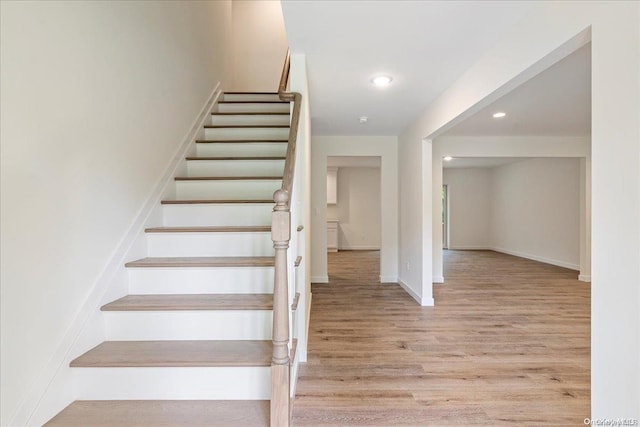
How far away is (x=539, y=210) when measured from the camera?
22.6ft

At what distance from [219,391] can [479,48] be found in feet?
8.68

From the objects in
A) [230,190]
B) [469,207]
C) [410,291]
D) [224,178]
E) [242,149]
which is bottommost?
[410,291]

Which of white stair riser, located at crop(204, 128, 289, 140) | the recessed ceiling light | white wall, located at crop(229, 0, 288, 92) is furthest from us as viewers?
white wall, located at crop(229, 0, 288, 92)

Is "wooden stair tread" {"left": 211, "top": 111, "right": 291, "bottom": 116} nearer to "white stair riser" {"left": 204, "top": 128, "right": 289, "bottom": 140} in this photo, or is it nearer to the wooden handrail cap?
"white stair riser" {"left": 204, "top": 128, "right": 289, "bottom": 140}

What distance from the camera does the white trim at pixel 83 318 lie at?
1.21m

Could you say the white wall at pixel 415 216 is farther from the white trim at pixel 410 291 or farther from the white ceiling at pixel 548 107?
the white ceiling at pixel 548 107

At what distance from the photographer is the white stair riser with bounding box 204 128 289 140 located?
10.2 feet

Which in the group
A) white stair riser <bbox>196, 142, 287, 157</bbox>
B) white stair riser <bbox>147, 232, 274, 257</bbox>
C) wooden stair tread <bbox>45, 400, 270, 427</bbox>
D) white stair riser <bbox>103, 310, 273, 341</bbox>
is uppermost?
white stair riser <bbox>196, 142, 287, 157</bbox>

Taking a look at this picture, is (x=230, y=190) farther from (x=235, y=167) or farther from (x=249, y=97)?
(x=249, y=97)

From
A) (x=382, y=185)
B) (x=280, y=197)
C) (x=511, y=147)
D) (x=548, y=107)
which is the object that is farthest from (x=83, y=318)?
(x=511, y=147)

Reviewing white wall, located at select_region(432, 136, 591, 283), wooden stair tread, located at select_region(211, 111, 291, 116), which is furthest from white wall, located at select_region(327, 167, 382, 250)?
wooden stair tread, located at select_region(211, 111, 291, 116)

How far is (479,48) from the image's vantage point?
2.14 m

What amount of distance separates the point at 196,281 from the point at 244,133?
5.87ft

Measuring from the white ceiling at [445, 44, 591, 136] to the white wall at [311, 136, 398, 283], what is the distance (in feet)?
3.60
